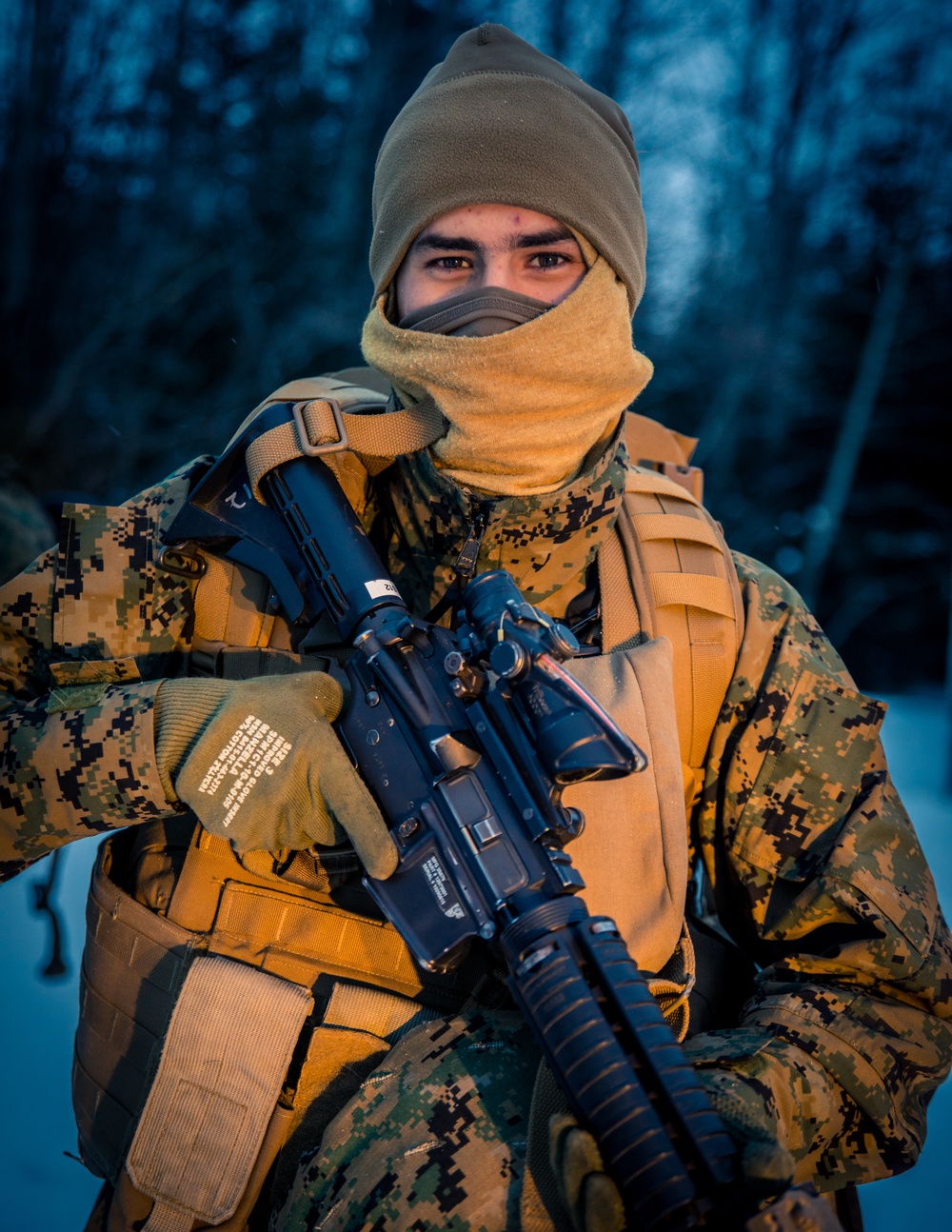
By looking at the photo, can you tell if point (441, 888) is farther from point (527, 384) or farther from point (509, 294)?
point (509, 294)

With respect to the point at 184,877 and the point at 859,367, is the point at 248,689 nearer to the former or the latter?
the point at 184,877

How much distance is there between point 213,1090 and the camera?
66.5 inches

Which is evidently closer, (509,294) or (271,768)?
(271,768)

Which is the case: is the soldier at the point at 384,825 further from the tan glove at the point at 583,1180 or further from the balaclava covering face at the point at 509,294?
the tan glove at the point at 583,1180

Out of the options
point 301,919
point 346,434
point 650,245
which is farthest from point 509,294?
point 650,245

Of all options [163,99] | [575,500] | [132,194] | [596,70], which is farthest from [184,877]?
[596,70]

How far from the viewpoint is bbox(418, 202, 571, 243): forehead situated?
196 cm

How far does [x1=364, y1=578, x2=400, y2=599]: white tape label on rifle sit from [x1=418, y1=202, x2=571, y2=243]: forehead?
0.78 meters

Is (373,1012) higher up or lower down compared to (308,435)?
lower down

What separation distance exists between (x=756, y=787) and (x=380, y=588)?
896 millimetres

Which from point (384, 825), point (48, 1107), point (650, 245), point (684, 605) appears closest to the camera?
point (384, 825)

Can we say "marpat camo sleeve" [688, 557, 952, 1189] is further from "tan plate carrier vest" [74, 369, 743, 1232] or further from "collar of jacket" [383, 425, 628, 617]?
"collar of jacket" [383, 425, 628, 617]

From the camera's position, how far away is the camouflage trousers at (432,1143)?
1447mm

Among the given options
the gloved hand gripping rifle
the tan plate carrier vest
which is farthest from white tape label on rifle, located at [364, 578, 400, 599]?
the tan plate carrier vest
